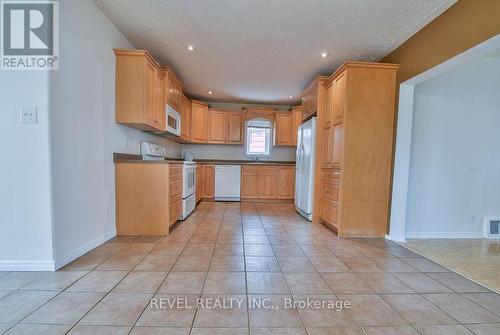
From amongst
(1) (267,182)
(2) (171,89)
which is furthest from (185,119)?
(1) (267,182)

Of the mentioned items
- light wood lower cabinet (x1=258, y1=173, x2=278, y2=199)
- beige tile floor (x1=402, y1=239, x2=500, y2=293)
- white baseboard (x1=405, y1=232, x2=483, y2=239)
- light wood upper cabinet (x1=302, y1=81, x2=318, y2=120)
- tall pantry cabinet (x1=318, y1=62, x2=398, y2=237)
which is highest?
light wood upper cabinet (x1=302, y1=81, x2=318, y2=120)

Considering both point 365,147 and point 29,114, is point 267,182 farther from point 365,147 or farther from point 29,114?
point 29,114

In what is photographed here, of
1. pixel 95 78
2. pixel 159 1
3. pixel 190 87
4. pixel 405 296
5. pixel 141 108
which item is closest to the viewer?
pixel 405 296

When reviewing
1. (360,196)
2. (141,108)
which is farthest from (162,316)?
(360,196)

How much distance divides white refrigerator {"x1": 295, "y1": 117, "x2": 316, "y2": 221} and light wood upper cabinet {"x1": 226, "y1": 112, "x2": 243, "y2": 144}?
1.92 metres

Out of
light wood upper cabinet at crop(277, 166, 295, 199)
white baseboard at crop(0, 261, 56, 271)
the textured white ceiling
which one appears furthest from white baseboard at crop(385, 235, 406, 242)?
white baseboard at crop(0, 261, 56, 271)

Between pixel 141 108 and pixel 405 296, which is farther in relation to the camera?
pixel 141 108

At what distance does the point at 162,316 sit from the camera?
139cm

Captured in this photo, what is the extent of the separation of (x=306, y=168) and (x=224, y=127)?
2.64 metres

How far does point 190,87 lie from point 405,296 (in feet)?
15.7

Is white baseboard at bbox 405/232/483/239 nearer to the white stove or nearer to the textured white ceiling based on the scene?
the textured white ceiling

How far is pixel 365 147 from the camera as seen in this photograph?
298 cm

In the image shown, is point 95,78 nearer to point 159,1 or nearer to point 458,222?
point 159,1

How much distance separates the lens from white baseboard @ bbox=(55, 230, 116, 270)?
1.97m
